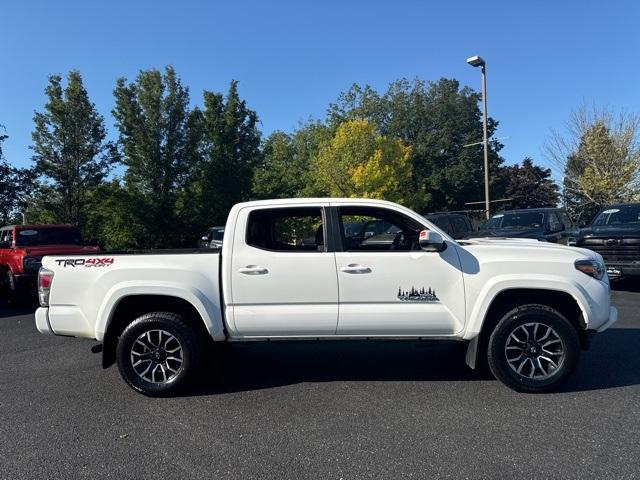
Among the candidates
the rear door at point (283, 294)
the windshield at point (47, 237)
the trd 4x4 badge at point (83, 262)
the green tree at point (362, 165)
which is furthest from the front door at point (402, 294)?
the green tree at point (362, 165)

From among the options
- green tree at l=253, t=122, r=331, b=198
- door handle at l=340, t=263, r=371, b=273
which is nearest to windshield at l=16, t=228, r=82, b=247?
door handle at l=340, t=263, r=371, b=273

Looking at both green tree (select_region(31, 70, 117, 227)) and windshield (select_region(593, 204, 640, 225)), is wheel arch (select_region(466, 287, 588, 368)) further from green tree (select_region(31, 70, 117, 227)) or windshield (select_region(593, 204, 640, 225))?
green tree (select_region(31, 70, 117, 227))

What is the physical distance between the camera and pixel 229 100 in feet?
103

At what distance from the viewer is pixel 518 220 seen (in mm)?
13062

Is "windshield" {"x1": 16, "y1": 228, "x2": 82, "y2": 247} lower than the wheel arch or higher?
higher

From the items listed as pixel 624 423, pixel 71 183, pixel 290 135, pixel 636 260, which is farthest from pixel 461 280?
pixel 290 135

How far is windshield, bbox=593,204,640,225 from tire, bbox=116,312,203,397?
10461 mm

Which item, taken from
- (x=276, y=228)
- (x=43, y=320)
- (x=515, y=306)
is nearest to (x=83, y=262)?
(x=43, y=320)

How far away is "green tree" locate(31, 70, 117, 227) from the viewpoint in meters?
22.8

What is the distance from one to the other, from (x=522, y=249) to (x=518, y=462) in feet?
6.76

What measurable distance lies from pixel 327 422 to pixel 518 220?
10261 mm

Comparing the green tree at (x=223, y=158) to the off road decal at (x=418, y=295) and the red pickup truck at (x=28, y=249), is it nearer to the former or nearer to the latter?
the red pickup truck at (x=28, y=249)

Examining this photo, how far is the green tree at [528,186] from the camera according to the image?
56562 millimetres

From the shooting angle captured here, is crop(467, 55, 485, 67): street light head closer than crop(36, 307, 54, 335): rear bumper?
No
